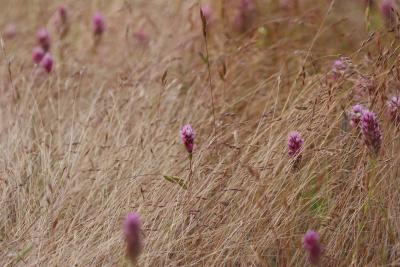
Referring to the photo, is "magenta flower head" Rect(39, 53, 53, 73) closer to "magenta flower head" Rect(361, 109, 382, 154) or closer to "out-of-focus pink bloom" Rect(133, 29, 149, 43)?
"out-of-focus pink bloom" Rect(133, 29, 149, 43)

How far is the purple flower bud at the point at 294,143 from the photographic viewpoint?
7.52 ft

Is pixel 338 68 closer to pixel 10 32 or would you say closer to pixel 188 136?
pixel 188 136

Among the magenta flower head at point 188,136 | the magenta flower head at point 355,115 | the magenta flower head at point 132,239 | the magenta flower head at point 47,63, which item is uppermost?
the magenta flower head at point 132,239

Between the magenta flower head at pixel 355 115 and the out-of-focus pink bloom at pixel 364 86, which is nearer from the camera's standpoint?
the magenta flower head at pixel 355 115

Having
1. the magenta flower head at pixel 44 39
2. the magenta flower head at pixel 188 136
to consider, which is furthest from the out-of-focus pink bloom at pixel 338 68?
the magenta flower head at pixel 44 39

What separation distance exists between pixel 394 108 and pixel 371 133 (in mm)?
305

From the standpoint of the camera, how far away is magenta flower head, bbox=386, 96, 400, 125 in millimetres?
2334

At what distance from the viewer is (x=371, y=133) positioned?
209cm

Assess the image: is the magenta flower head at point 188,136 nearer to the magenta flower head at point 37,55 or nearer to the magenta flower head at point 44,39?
the magenta flower head at point 37,55

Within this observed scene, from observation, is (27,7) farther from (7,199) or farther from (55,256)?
(55,256)

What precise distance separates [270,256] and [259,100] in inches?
41.3

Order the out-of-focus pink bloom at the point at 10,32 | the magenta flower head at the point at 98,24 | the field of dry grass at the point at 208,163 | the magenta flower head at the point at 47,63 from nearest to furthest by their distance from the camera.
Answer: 1. the field of dry grass at the point at 208,163
2. the magenta flower head at the point at 47,63
3. the magenta flower head at the point at 98,24
4. the out-of-focus pink bloom at the point at 10,32

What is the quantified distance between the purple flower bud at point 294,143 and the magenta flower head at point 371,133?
0.80 ft

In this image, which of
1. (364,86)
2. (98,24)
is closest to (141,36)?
(98,24)
